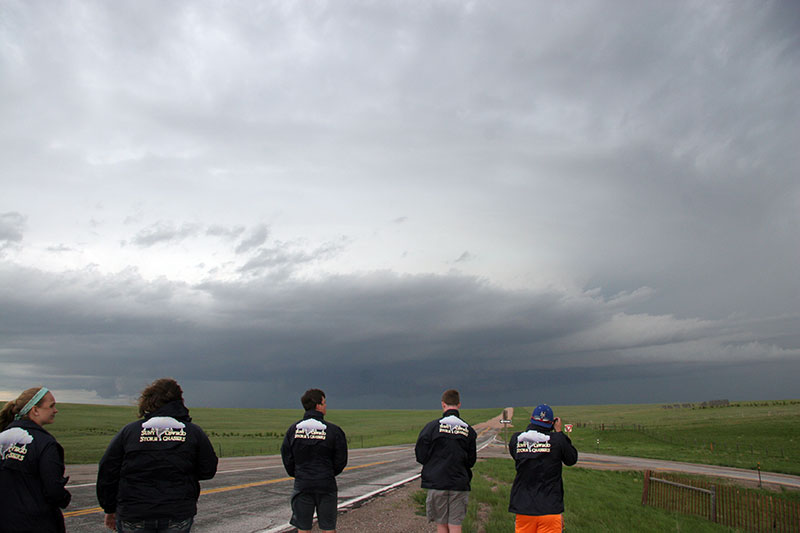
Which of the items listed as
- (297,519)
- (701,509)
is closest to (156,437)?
(297,519)

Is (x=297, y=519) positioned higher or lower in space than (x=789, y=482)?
higher

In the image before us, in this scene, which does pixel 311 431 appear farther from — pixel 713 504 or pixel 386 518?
pixel 713 504

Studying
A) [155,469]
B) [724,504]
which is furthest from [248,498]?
[724,504]

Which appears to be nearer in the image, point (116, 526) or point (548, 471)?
point (116, 526)

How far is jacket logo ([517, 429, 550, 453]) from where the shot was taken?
6938mm

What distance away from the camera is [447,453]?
7.57m

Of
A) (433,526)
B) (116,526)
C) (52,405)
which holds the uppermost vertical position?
(52,405)

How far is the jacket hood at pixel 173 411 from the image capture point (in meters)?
5.12

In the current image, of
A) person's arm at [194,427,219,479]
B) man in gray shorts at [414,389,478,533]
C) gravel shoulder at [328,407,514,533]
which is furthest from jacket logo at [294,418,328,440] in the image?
gravel shoulder at [328,407,514,533]

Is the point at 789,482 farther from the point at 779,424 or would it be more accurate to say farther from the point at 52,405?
the point at 779,424

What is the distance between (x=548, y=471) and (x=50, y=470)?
5.66 m

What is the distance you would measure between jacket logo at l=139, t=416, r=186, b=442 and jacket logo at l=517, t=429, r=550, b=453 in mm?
4332

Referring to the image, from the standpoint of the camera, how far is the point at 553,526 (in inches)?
265

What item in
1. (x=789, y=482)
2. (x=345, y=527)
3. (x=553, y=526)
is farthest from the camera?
(x=789, y=482)
